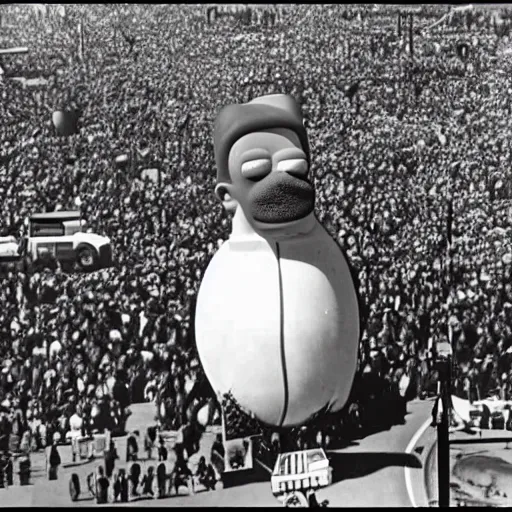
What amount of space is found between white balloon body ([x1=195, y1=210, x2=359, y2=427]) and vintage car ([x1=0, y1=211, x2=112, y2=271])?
0.83 m

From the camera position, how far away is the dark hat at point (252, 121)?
687 cm

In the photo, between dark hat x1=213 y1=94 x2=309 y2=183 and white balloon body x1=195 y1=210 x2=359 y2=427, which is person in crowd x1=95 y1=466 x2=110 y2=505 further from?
dark hat x1=213 y1=94 x2=309 y2=183

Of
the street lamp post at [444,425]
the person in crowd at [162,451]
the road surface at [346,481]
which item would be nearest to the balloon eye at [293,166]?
the street lamp post at [444,425]

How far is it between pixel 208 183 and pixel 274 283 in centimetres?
98

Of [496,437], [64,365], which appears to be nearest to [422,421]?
[496,437]

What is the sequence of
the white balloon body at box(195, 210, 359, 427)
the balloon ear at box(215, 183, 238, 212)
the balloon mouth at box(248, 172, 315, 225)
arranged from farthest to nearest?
1. the balloon ear at box(215, 183, 238, 212)
2. the white balloon body at box(195, 210, 359, 427)
3. the balloon mouth at box(248, 172, 315, 225)

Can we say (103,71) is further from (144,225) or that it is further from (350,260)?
(350,260)

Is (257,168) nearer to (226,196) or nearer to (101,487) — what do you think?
(226,196)

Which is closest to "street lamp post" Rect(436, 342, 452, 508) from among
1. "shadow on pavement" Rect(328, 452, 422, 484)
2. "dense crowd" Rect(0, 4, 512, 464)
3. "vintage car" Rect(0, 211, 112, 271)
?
"dense crowd" Rect(0, 4, 512, 464)

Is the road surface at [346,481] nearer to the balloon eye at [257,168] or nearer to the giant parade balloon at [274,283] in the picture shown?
the giant parade balloon at [274,283]

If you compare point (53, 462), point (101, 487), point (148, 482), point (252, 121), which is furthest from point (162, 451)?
point (252, 121)

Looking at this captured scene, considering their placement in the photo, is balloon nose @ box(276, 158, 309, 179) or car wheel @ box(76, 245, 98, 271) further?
car wheel @ box(76, 245, 98, 271)

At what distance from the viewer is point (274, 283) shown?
6.85 metres

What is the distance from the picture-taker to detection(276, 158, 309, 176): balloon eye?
6.76 m
